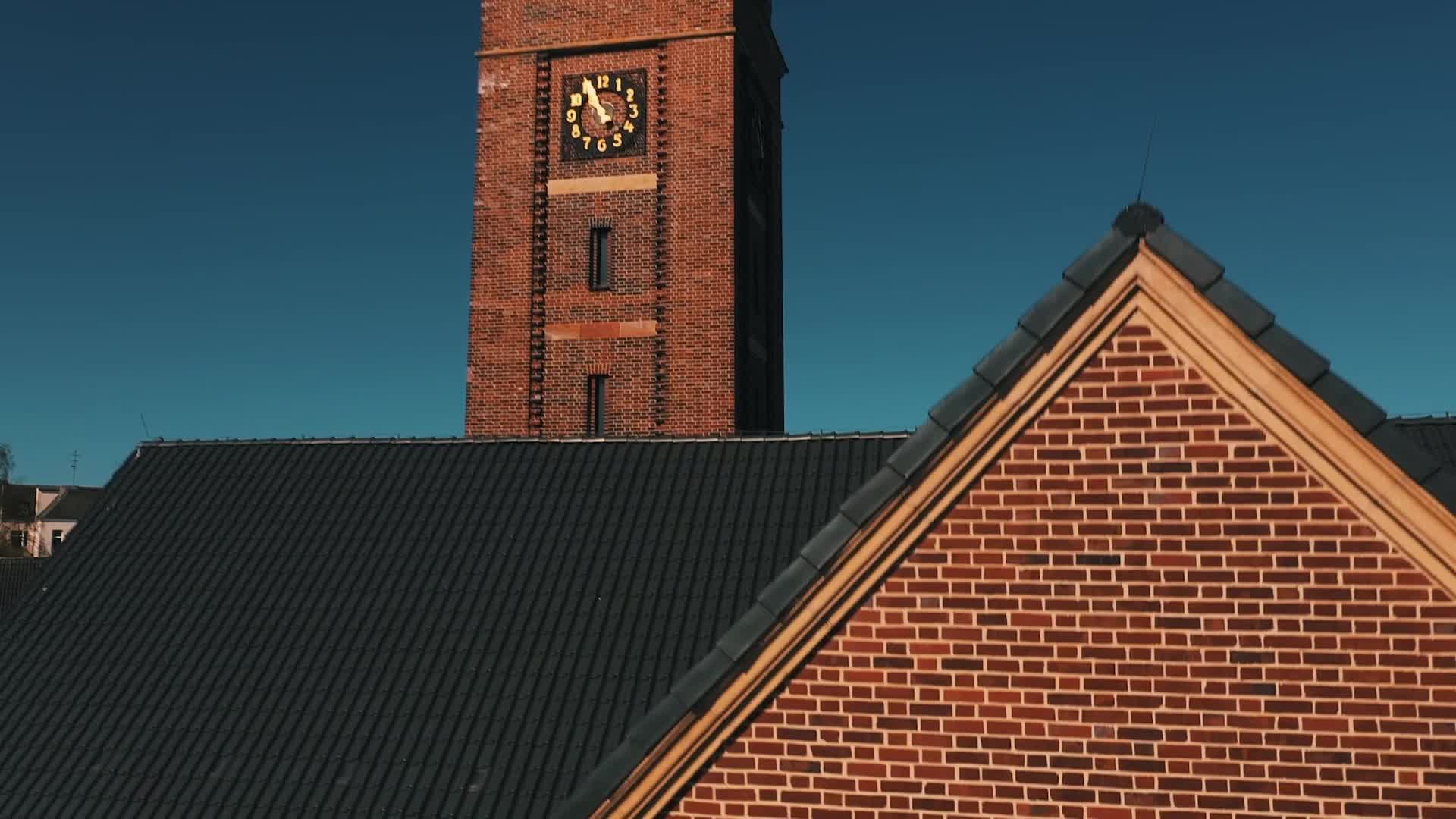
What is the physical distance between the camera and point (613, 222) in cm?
1666

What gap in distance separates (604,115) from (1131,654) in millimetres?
14721

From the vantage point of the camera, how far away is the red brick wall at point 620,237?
16.0 meters

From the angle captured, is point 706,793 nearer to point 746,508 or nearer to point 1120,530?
point 1120,530

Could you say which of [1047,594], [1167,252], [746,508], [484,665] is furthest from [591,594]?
[1167,252]

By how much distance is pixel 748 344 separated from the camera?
56.2ft

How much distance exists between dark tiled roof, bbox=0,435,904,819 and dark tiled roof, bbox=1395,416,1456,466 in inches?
241

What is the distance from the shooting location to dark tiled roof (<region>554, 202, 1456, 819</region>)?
4047mm

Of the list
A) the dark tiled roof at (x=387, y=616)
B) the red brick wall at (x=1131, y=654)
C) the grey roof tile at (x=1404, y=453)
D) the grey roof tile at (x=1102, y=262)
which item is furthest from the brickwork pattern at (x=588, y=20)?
the grey roof tile at (x=1404, y=453)

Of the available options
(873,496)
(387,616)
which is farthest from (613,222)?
(873,496)

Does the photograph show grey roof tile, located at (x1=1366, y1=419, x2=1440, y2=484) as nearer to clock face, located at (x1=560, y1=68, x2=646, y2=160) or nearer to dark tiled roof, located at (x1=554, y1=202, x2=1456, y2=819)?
dark tiled roof, located at (x1=554, y1=202, x2=1456, y2=819)

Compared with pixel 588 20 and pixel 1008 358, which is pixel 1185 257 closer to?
pixel 1008 358

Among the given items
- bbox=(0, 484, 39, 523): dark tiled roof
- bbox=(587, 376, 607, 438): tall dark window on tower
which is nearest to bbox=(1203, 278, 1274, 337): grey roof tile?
bbox=(587, 376, 607, 438): tall dark window on tower

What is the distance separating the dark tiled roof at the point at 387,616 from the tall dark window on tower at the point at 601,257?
4.85 metres

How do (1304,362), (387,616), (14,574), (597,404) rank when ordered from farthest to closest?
1. (14,574)
2. (597,404)
3. (387,616)
4. (1304,362)
